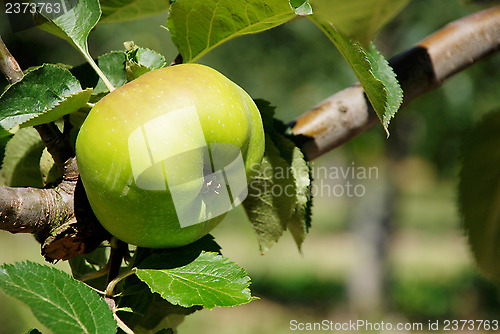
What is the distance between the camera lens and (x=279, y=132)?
69cm

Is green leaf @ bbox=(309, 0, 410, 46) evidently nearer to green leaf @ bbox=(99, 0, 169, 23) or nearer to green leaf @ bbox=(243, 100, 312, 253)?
green leaf @ bbox=(243, 100, 312, 253)

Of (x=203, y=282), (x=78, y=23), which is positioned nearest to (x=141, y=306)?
(x=203, y=282)

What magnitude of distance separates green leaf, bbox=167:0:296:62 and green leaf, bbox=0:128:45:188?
272 mm

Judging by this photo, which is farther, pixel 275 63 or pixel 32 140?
pixel 275 63

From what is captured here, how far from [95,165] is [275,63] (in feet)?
17.5

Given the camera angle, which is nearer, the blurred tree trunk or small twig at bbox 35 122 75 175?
small twig at bbox 35 122 75 175

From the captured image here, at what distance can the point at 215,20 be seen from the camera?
562 millimetres

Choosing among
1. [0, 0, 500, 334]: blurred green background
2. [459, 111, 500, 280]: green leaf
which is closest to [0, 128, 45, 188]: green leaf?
[459, 111, 500, 280]: green leaf

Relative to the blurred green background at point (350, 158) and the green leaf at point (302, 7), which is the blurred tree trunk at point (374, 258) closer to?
the blurred green background at point (350, 158)

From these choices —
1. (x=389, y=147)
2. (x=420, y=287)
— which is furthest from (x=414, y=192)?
(x=389, y=147)

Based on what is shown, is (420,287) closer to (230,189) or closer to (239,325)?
(239,325)

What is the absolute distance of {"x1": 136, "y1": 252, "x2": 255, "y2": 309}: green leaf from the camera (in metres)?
0.47

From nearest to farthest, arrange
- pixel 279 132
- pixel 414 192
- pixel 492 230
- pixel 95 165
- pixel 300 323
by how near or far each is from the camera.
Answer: pixel 95 165 < pixel 279 132 < pixel 492 230 < pixel 300 323 < pixel 414 192

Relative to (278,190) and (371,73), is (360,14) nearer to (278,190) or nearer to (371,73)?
(371,73)
